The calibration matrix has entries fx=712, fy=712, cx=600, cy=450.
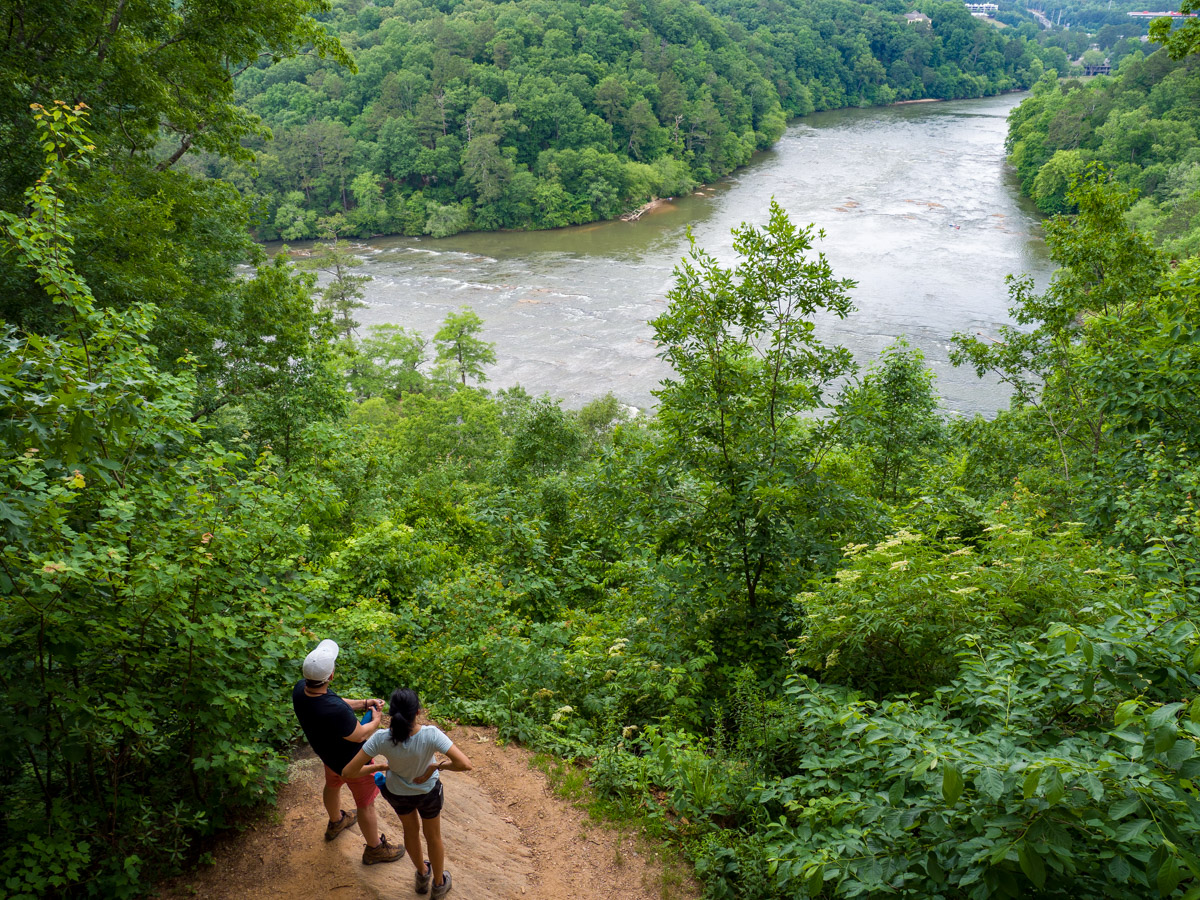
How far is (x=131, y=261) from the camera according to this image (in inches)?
402

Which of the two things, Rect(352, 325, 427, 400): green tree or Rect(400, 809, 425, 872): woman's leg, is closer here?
Rect(400, 809, 425, 872): woman's leg

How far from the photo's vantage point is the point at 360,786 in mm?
4586

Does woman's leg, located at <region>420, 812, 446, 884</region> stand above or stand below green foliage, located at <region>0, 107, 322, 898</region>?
below

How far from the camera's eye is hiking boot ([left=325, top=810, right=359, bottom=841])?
4.86 metres

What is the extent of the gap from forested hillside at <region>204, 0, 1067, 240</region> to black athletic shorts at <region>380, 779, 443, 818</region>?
2009 inches

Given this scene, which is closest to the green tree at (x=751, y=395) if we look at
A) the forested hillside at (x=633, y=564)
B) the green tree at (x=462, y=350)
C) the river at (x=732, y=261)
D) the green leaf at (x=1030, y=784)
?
the forested hillside at (x=633, y=564)

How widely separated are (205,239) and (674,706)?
38.3 ft

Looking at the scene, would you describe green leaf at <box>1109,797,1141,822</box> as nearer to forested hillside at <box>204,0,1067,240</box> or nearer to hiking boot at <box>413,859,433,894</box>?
hiking boot at <box>413,859,433,894</box>

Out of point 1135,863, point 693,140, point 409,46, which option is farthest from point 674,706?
point 409,46

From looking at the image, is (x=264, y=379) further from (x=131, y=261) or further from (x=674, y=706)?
(x=674, y=706)

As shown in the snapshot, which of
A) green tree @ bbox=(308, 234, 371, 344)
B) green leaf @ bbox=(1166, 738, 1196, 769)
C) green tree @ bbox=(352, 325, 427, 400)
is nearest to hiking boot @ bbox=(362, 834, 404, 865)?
green leaf @ bbox=(1166, 738, 1196, 769)

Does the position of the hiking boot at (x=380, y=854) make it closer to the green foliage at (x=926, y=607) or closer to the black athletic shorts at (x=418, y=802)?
the black athletic shorts at (x=418, y=802)

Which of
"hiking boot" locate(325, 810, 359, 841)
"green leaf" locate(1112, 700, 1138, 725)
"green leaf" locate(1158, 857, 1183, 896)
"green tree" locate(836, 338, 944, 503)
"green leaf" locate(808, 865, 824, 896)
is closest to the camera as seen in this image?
"green leaf" locate(1158, 857, 1183, 896)

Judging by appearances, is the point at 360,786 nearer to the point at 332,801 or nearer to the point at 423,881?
the point at 332,801
